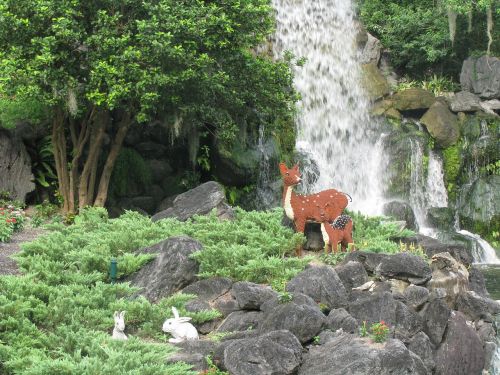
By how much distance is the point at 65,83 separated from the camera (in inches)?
581

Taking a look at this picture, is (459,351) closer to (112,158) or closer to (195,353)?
(195,353)

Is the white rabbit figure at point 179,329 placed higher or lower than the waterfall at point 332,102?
lower

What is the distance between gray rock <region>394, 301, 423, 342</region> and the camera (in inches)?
332

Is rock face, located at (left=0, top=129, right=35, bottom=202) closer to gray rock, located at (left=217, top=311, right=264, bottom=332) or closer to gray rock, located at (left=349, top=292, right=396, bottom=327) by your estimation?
gray rock, located at (left=217, top=311, right=264, bottom=332)

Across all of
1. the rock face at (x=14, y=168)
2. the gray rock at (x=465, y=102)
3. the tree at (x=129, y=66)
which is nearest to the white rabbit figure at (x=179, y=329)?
the tree at (x=129, y=66)

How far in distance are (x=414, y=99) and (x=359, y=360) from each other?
17319 millimetres

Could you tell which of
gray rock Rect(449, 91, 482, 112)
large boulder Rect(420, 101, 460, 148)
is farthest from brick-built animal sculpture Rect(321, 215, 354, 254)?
gray rock Rect(449, 91, 482, 112)

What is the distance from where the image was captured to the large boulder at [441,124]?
21906mm

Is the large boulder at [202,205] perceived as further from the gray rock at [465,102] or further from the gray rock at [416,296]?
the gray rock at [465,102]

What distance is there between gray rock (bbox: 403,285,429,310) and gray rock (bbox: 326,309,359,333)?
4.54 ft

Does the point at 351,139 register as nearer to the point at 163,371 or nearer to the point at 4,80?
the point at 4,80

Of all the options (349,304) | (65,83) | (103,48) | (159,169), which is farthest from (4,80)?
(349,304)

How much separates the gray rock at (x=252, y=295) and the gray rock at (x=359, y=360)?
1.39 m

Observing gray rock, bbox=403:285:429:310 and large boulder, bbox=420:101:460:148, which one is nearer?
gray rock, bbox=403:285:429:310
